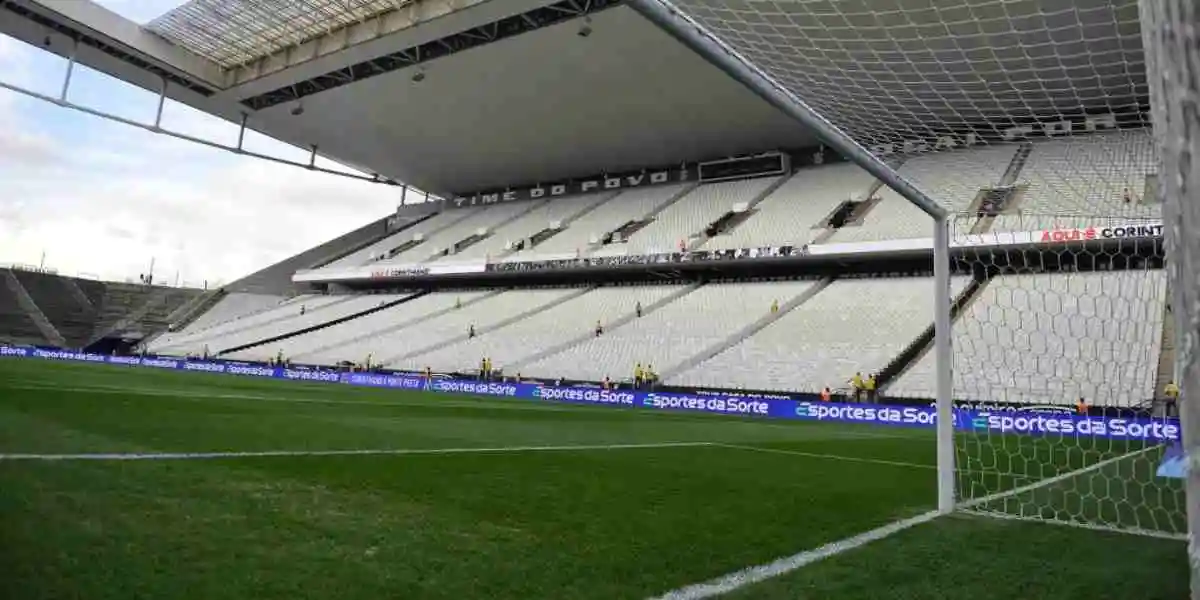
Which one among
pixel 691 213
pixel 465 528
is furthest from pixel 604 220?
pixel 465 528

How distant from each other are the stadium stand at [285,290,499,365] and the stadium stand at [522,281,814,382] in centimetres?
812

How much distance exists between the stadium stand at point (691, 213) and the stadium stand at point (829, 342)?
6.86 m

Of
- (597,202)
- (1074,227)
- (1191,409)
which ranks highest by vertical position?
(597,202)

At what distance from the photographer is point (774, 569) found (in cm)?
268

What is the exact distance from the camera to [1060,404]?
502 inches

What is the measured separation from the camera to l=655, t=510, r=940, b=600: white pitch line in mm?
2347

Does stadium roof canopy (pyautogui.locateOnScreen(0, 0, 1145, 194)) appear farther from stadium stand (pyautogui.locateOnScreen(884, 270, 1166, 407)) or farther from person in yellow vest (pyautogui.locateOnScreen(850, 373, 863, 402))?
stadium stand (pyautogui.locateOnScreen(884, 270, 1166, 407))

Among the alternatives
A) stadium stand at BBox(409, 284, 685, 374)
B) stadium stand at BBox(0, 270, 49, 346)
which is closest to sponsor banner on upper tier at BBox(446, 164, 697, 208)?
stadium stand at BBox(409, 284, 685, 374)

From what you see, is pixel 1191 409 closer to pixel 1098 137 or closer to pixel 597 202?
pixel 1098 137

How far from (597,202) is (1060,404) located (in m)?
24.2

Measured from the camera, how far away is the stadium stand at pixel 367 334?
89.4 ft

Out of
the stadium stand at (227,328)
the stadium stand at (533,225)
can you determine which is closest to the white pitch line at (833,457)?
the stadium stand at (533,225)

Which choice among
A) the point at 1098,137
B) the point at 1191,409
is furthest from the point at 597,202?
the point at 1191,409

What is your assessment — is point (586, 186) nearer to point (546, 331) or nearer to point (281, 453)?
point (546, 331)
